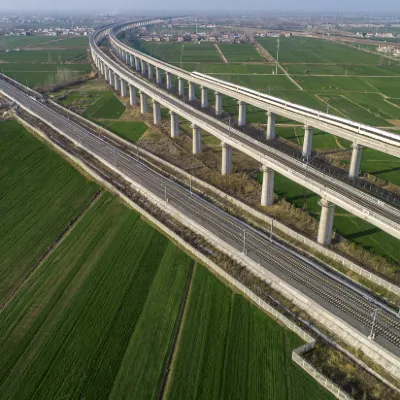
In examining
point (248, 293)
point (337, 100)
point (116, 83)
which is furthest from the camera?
point (116, 83)

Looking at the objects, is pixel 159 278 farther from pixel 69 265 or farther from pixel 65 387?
pixel 65 387

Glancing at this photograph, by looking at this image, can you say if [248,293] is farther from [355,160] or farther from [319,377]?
[355,160]

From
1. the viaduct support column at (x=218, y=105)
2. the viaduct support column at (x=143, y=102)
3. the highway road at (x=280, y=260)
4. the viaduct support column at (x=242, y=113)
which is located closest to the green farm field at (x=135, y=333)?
the highway road at (x=280, y=260)

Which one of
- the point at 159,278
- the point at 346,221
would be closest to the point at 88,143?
the point at 159,278

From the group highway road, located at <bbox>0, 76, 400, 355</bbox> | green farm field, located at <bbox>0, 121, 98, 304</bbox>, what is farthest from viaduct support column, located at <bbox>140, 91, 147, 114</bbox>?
highway road, located at <bbox>0, 76, 400, 355</bbox>

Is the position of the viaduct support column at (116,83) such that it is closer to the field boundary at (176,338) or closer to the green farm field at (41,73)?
the green farm field at (41,73)

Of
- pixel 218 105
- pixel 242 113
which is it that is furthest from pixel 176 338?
pixel 218 105
